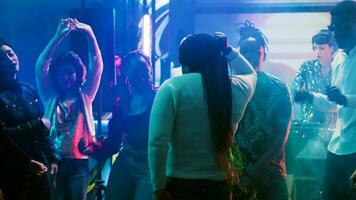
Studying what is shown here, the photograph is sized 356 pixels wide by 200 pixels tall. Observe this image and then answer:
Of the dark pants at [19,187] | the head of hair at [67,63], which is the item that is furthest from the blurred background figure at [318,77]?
the dark pants at [19,187]

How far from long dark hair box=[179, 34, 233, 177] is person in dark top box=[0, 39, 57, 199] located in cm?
155

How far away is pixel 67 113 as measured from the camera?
406 centimetres

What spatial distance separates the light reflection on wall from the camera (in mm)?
5730

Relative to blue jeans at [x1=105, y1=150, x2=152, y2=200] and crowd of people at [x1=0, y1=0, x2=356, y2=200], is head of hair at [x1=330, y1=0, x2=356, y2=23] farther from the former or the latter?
blue jeans at [x1=105, y1=150, x2=152, y2=200]

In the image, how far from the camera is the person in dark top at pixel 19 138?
341cm

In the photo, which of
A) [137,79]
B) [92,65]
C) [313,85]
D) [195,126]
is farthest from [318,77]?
[195,126]

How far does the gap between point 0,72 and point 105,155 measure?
118 cm

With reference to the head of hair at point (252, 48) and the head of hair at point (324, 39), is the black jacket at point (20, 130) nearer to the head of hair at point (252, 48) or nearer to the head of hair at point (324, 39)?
the head of hair at point (252, 48)

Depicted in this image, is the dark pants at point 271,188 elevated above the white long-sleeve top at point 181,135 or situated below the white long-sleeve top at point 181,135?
below

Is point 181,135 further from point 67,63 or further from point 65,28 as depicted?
point 65,28

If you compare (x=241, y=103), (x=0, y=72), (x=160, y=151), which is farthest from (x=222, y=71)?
(x=0, y=72)

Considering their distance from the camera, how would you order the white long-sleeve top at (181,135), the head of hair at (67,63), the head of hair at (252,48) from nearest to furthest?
the white long-sleeve top at (181,135), the head of hair at (252,48), the head of hair at (67,63)

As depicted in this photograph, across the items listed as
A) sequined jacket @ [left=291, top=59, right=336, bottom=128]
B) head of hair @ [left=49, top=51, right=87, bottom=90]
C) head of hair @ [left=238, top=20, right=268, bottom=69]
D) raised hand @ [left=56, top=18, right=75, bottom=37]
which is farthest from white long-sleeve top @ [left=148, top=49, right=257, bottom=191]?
sequined jacket @ [left=291, top=59, right=336, bottom=128]

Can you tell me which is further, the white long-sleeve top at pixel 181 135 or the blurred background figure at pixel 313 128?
the blurred background figure at pixel 313 128
